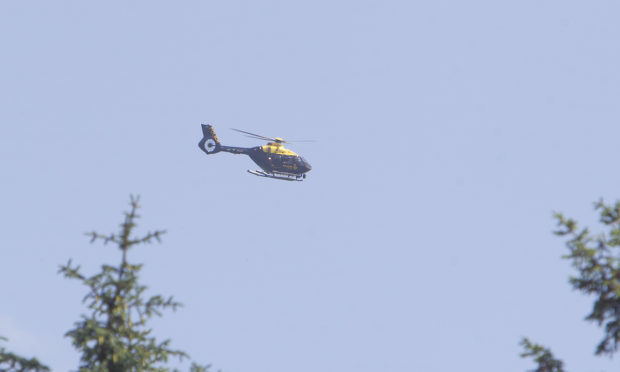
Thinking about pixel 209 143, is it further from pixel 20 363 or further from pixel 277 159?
pixel 20 363

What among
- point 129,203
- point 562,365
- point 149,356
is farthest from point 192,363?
point 562,365

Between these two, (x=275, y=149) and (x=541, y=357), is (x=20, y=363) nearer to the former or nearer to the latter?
(x=541, y=357)

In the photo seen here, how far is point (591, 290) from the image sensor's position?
48.5 feet

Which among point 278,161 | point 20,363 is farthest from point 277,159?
point 20,363

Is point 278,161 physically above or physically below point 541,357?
above

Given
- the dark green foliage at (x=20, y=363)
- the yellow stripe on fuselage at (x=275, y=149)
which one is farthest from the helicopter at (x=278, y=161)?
the dark green foliage at (x=20, y=363)

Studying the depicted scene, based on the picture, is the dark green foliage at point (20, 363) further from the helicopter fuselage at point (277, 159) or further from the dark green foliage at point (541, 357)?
the helicopter fuselage at point (277, 159)

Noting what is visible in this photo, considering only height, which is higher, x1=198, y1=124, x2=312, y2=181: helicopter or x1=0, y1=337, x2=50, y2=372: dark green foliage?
x1=198, y1=124, x2=312, y2=181: helicopter

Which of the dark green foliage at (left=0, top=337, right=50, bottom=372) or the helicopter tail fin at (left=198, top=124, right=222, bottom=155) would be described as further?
the helicopter tail fin at (left=198, top=124, right=222, bottom=155)

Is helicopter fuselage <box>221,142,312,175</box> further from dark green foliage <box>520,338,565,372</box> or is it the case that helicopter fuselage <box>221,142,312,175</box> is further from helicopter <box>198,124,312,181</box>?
dark green foliage <box>520,338,565,372</box>

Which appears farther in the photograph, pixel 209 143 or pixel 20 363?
pixel 209 143

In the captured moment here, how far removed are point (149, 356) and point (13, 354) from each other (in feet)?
7.03

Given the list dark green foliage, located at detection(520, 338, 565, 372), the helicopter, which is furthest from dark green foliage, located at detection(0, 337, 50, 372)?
the helicopter

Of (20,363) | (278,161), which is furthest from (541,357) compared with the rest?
(278,161)
